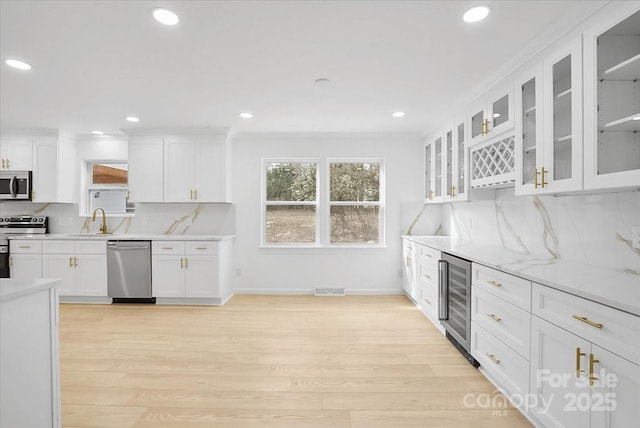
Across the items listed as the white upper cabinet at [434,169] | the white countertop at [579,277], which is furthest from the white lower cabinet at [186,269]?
the white countertop at [579,277]

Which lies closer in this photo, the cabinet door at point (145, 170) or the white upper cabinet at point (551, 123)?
the white upper cabinet at point (551, 123)

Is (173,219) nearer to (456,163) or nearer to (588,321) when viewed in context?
(456,163)

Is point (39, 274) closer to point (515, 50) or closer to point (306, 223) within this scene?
point (306, 223)

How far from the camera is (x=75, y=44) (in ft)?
7.34

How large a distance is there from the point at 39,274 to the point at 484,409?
547cm

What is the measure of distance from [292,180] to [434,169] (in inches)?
82.3

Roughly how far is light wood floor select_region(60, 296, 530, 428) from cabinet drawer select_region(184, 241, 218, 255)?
80cm

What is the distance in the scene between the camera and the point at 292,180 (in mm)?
4961

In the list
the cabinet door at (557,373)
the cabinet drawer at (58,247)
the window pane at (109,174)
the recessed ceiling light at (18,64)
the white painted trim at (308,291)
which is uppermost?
the recessed ceiling light at (18,64)

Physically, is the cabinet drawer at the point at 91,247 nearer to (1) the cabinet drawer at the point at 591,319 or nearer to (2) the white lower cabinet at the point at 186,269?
(2) the white lower cabinet at the point at 186,269

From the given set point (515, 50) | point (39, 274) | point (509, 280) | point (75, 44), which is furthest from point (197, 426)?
point (39, 274)

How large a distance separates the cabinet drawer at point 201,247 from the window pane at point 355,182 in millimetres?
1882

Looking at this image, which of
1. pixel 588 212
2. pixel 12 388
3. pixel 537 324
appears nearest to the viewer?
pixel 12 388

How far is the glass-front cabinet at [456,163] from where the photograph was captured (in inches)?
130
